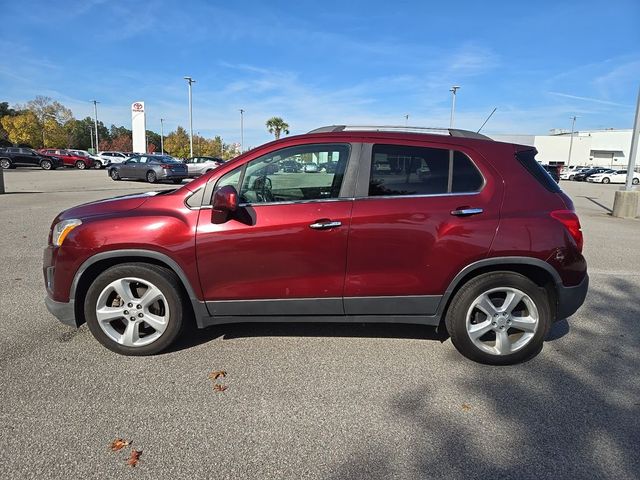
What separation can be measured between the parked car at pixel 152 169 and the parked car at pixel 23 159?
1794cm

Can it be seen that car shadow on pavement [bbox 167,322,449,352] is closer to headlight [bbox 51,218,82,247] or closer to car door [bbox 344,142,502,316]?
car door [bbox 344,142,502,316]

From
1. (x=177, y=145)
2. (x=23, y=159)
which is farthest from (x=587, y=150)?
(x=23, y=159)

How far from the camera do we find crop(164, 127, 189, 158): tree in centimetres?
8924

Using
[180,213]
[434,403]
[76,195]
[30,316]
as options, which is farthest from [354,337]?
[76,195]

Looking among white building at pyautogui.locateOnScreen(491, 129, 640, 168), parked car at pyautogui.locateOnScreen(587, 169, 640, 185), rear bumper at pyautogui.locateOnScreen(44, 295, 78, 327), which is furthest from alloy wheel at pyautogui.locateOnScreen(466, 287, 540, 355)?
white building at pyautogui.locateOnScreen(491, 129, 640, 168)

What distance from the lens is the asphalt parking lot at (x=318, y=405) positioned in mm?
2395

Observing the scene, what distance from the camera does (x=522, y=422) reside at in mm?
2801

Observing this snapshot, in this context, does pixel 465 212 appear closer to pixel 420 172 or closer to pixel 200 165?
pixel 420 172

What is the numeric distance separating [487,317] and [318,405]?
4.97 feet

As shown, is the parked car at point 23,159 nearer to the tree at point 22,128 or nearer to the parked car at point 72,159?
the parked car at point 72,159

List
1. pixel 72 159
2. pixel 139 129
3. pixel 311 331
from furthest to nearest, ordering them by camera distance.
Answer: pixel 139 129
pixel 72 159
pixel 311 331

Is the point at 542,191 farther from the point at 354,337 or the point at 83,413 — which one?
the point at 83,413

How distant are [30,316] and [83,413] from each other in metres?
2.09

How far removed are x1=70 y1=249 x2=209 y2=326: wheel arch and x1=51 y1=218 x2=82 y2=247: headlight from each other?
293mm
